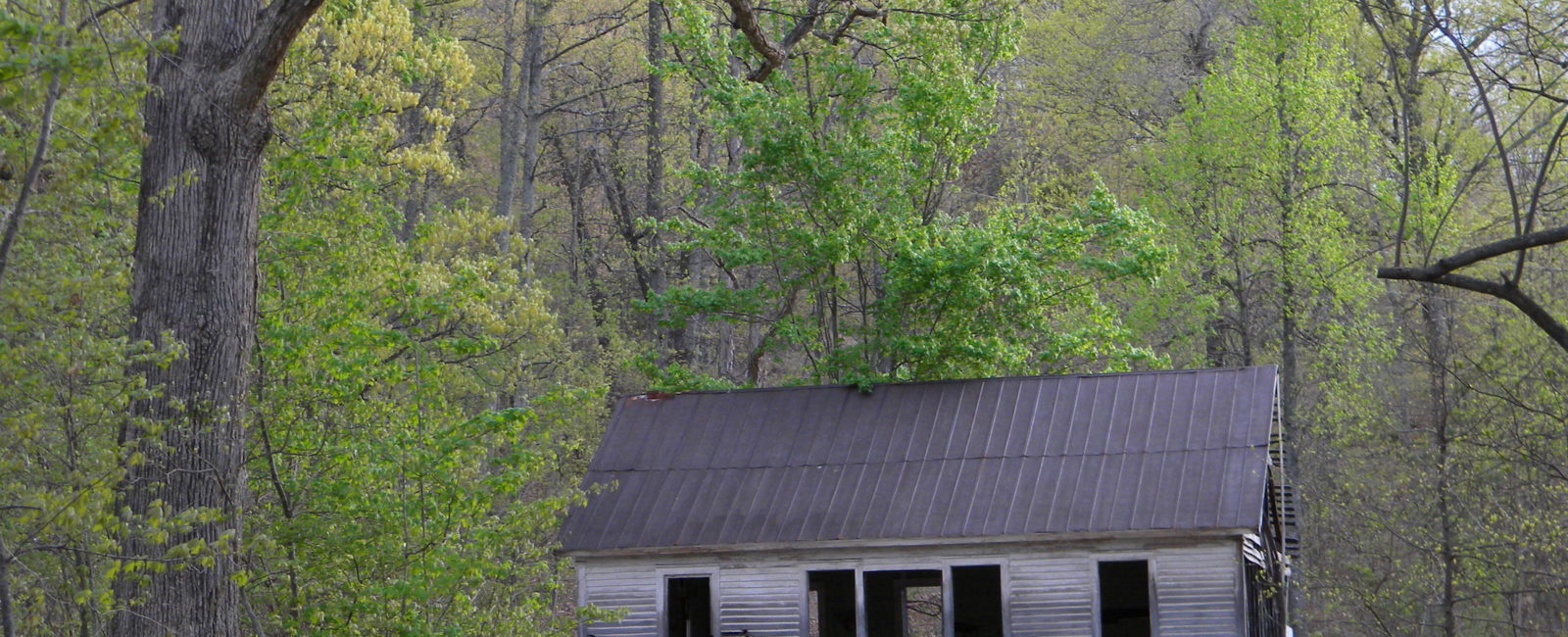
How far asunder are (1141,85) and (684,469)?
1696 centimetres

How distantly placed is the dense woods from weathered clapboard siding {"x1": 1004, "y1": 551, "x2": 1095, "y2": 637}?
3.40 m

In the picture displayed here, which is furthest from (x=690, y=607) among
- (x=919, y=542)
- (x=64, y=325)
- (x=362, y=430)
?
(x=64, y=325)

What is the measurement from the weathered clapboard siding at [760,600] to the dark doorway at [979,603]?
440 cm

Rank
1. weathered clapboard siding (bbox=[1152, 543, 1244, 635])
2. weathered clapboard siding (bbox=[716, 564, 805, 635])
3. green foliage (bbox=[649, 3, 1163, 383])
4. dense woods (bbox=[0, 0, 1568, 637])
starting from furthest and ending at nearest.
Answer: green foliage (bbox=[649, 3, 1163, 383]), weathered clapboard siding (bbox=[716, 564, 805, 635]), weathered clapboard siding (bbox=[1152, 543, 1244, 635]), dense woods (bbox=[0, 0, 1568, 637])

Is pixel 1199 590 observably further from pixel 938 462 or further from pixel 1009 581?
pixel 938 462

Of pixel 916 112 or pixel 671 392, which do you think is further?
pixel 916 112

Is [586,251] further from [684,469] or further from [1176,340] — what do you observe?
[684,469]

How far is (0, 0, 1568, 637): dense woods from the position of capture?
865 cm

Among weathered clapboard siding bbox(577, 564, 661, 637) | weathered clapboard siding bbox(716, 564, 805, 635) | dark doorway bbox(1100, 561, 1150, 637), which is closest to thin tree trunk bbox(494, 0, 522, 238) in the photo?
weathered clapboard siding bbox(577, 564, 661, 637)

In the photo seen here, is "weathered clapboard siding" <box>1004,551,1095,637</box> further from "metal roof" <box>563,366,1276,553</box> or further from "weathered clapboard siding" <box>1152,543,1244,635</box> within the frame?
"weathered clapboard siding" <box>1152,543,1244,635</box>

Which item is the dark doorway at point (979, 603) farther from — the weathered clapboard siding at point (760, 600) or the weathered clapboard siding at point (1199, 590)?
the weathered clapboard siding at point (1199, 590)

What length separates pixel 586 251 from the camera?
30.1m

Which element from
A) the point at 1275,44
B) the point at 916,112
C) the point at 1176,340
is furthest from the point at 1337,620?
the point at 916,112

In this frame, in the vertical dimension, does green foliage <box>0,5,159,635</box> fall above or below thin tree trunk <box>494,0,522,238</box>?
below
